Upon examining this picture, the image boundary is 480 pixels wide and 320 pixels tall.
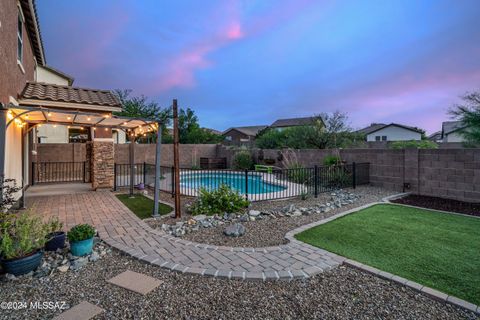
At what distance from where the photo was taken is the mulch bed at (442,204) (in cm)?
600

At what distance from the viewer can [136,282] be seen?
275 centimetres

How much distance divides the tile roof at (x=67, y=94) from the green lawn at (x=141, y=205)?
3.41m

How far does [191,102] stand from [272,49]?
856 inches

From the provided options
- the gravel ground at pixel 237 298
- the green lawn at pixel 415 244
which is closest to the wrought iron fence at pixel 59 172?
the gravel ground at pixel 237 298

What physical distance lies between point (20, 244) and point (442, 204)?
9.20m

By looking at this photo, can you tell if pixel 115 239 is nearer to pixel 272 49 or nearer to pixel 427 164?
pixel 427 164

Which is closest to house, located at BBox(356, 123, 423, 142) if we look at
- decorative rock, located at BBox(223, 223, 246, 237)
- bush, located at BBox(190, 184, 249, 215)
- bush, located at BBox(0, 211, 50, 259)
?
bush, located at BBox(190, 184, 249, 215)

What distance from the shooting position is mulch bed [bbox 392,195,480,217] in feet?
19.7

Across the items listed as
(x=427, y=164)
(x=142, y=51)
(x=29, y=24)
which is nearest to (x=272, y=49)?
(x=142, y=51)

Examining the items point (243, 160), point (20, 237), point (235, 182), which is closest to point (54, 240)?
point (20, 237)

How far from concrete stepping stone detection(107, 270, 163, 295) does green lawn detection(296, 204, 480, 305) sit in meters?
2.51

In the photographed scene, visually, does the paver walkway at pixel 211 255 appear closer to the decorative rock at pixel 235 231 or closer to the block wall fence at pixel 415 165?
the decorative rock at pixel 235 231

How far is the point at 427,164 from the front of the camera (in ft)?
25.2

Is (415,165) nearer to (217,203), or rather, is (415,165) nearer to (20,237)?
(217,203)
